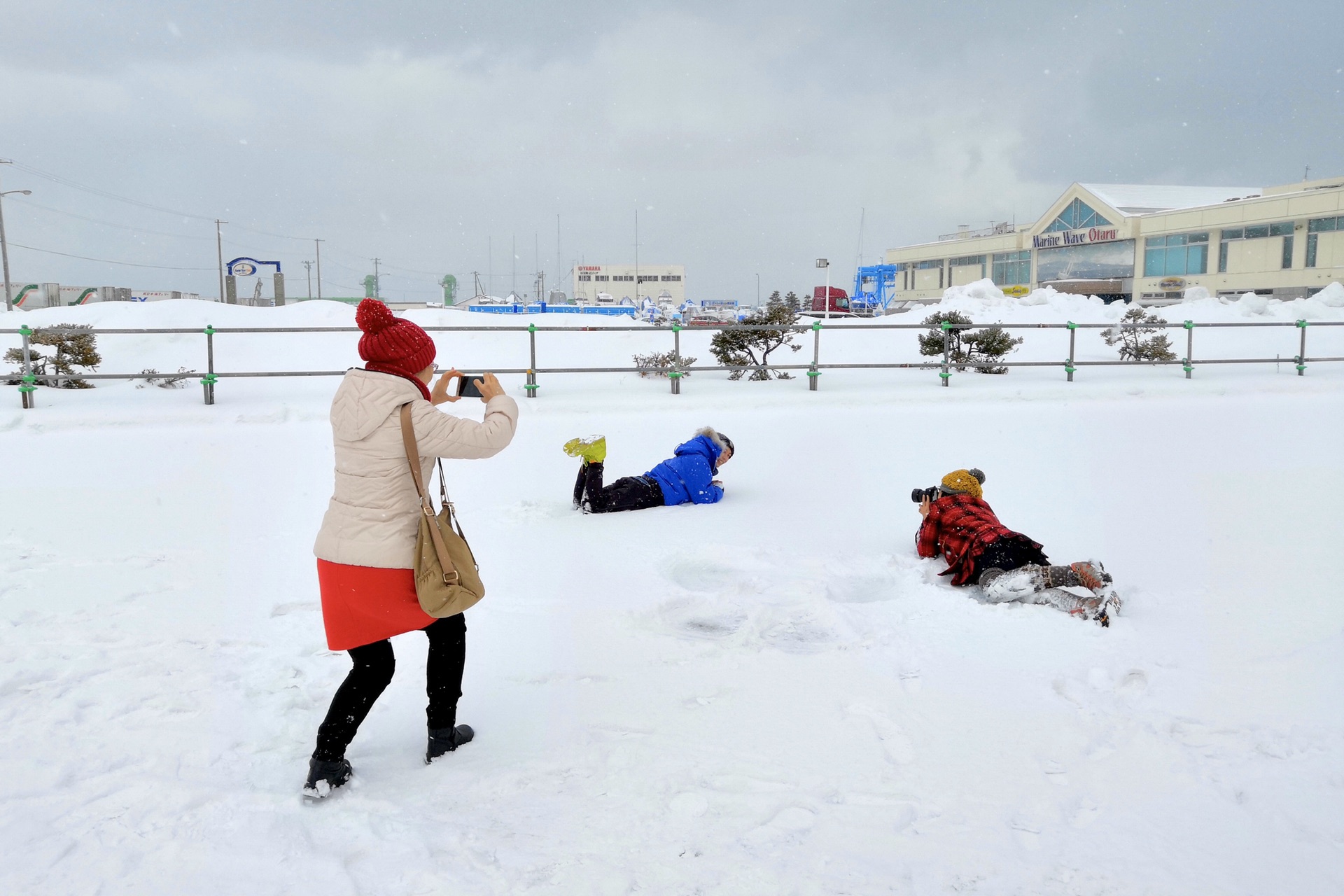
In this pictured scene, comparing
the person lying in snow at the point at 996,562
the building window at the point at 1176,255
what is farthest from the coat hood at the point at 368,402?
the building window at the point at 1176,255

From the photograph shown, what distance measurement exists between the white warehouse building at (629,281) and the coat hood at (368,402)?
320 feet

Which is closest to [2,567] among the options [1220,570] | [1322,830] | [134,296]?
[1322,830]

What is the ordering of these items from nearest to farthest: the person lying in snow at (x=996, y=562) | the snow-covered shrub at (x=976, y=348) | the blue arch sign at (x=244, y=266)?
the person lying in snow at (x=996, y=562), the snow-covered shrub at (x=976, y=348), the blue arch sign at (x=244, y=266)

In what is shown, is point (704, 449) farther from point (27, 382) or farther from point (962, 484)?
point (27, 382)

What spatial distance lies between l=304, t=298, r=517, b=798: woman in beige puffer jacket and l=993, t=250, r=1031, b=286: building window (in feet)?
171

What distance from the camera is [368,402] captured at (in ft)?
8.84

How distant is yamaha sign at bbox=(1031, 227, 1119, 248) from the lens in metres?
43.8

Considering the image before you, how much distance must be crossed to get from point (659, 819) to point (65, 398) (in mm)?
12278

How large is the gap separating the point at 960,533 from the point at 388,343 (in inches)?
126

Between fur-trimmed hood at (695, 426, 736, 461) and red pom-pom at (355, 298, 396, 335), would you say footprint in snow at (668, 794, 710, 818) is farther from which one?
fur-trimmed hood at (695, 426, 736, 461)

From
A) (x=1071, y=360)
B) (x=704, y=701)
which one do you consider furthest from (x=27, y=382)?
(x=1071, y=360)

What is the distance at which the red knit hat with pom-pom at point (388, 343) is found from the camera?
2.74m

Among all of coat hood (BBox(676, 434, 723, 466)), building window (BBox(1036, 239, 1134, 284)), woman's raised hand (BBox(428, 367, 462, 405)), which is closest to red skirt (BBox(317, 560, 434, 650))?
woman's raised hand (BBox(428, 367, 462, 405))

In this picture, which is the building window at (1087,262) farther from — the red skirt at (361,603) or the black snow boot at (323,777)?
the black snow boot at (323,777)
